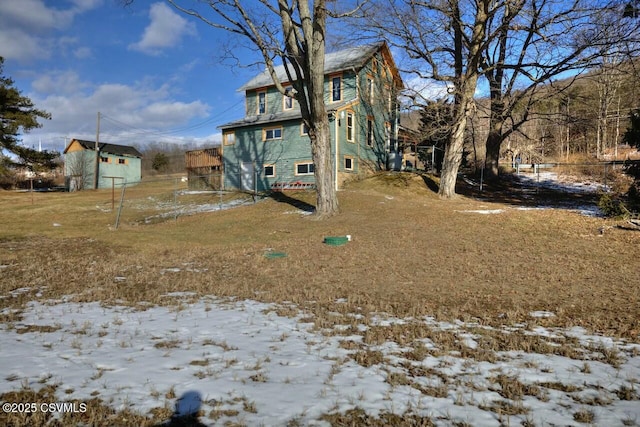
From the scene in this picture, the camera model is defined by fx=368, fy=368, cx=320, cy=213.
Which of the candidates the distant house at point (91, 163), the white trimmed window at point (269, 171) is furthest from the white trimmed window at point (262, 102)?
the distant house at point (91, 163)

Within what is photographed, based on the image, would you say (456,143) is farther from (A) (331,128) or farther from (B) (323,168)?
(B) (323,168)

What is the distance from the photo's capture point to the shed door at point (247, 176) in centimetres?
2762

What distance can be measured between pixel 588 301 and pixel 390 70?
2723 cm

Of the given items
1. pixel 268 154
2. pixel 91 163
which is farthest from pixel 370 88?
pixel 91 163

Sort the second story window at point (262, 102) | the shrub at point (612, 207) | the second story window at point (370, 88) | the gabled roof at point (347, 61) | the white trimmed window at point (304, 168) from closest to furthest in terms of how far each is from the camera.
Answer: the shrub at point (612, 207) → the white trimmed window at point (304, 168) → the gabled roof at point (347, 61) → the second story window at point (370, 88) → the second story window at point (262, 102)

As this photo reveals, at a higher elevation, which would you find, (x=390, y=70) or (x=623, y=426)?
(x=390, y=70)

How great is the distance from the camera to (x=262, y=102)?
2967 cm

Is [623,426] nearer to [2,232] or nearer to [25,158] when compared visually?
[2,232]

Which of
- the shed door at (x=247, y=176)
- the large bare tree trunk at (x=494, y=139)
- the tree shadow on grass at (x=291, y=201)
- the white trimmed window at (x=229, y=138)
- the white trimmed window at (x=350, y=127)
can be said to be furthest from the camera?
the white trimmed window at (x=229, y=138)

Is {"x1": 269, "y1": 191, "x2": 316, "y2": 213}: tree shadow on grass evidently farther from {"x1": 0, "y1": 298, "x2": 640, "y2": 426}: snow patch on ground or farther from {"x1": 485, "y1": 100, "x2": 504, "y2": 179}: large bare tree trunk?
{"x1": 0, "y1": 298, "x2": 640, "y2": 426}: snow patch on ground

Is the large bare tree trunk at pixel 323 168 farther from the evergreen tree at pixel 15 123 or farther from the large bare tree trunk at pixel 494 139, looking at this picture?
the evergreen tree at pixel 15 123

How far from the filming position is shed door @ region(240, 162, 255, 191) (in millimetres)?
27625

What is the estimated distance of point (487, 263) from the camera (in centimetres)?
901

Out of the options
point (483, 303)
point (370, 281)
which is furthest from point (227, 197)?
point (483, 303)
